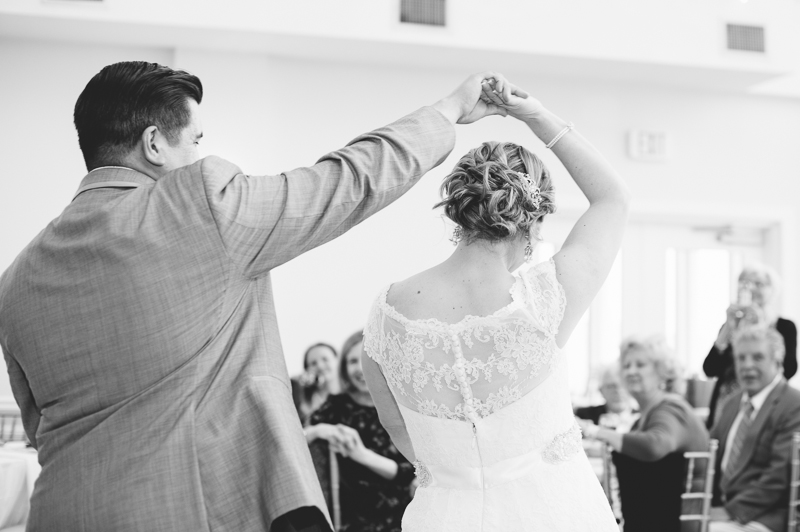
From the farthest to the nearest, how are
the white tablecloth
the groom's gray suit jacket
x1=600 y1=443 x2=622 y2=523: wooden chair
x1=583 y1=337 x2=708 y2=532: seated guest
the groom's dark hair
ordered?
x1=600 y1=443 x2=622 y2=523: wooden chair
x1=583 y1=337 x2=708 y2=532: seated guest
the white tablecloth
the groom's dark hair
the groom's gray suit jacket

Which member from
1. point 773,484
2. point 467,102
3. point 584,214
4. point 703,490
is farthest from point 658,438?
point 467,102

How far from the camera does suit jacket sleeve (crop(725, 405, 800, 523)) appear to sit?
11.5ft

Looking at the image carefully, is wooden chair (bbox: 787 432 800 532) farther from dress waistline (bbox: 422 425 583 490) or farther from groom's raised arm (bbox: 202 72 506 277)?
groom's raised arm (bbox: 202 72 506 277)

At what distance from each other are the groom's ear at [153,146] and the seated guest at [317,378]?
3.35 m

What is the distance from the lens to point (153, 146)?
1.31 metres

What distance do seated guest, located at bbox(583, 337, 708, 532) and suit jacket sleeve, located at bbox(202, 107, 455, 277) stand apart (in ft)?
8.08

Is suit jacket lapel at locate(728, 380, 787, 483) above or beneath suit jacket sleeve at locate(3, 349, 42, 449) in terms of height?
beneath

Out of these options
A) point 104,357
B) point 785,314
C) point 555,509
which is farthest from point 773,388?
point 104,357

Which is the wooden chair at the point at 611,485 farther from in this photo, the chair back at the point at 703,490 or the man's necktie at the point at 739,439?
the man's necktie at the point at 739,439

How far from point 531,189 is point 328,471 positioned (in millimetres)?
1844

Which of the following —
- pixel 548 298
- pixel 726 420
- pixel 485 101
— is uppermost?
pixel 485 101

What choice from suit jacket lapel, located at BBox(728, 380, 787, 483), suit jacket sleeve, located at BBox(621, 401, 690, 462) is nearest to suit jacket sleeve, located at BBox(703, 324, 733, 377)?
suit jacket lapel, located at BBox(728, 380, 787, 483)

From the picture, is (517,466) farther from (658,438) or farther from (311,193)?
(658,438)

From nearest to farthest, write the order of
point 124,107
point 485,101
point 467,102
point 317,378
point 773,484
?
point 124,107 → point 467,102 → point 485,101 → point 773,484 → point 317,378
